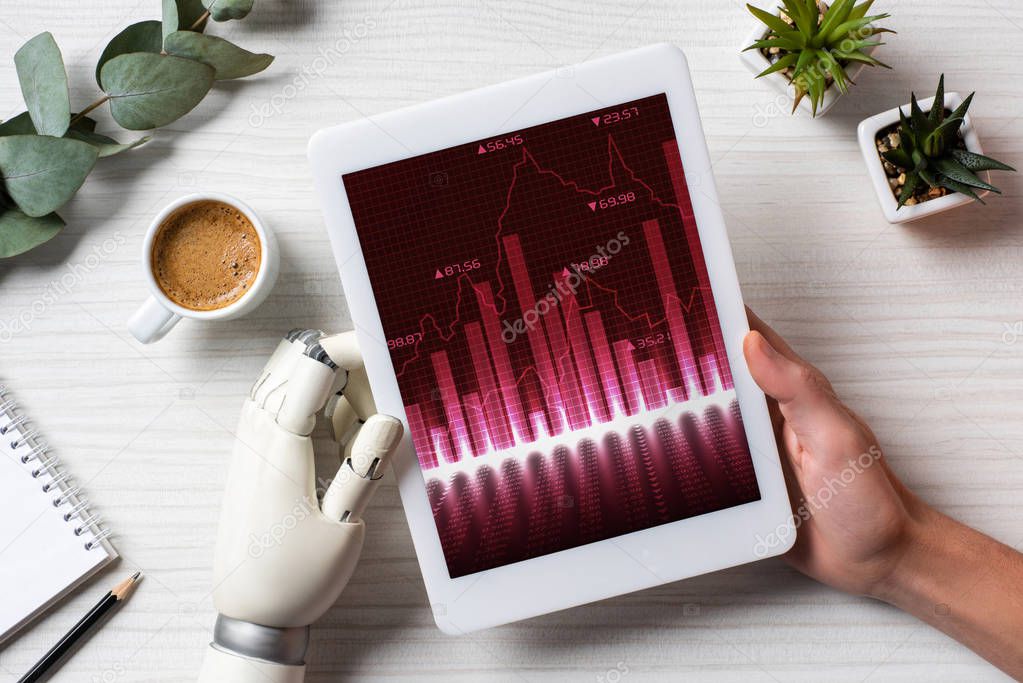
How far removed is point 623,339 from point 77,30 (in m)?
0.72

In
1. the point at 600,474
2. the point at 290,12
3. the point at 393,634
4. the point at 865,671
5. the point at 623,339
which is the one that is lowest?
the point at 865,671

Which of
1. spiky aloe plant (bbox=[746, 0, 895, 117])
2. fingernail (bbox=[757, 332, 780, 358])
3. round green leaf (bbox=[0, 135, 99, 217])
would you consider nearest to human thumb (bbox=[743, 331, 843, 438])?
fingernail (bbox=[757, 332, 780, 358])

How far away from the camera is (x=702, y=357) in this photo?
2.16 feet

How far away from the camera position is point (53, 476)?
2.67 ft

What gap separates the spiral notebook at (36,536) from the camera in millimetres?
802

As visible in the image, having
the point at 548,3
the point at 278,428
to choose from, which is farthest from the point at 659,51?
the point at 278,428

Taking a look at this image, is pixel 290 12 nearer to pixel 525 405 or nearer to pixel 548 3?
pixel 548 3

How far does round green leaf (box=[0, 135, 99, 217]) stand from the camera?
0.76 metres

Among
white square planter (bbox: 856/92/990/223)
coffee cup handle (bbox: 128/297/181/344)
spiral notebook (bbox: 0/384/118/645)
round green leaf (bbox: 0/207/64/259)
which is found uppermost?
round green leaf (bbox: 0/207/64/259)

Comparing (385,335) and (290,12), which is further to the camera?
(290,12)

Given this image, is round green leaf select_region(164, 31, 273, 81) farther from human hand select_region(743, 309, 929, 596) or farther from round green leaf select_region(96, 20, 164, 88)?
human hand select_region(743, 309, 929, 596)

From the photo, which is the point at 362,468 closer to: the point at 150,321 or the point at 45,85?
the point at 150,321

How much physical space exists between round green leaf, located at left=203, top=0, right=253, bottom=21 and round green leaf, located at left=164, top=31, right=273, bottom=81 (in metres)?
0.03

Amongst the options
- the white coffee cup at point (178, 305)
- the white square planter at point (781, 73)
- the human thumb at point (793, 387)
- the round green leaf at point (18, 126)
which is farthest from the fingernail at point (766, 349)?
the round green leaf at point (18, 126)
